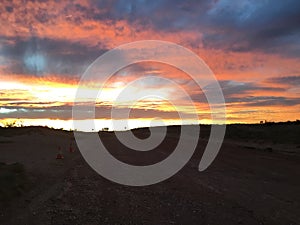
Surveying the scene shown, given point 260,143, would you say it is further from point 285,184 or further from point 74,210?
point 74,210

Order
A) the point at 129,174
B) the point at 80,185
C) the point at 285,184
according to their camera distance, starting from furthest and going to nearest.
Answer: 1. the point at 129,174
2. the point at 285,184
3. the point at 80,185

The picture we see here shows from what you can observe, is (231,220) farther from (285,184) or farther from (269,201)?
(285,184)

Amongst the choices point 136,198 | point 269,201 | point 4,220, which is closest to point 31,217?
point 4,220

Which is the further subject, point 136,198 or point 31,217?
point 136,198

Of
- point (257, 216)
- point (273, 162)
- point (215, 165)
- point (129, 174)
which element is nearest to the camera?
point (257, 216)

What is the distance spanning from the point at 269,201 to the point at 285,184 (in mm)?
3855

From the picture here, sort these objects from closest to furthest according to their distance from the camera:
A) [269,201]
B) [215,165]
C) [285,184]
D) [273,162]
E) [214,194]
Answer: [269,201] → [214,194] → [285,184] → [215,165] → [273,162]

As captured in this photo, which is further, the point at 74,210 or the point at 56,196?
the point at 56,196

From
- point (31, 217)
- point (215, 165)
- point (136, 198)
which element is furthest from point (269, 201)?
point (215, 165)

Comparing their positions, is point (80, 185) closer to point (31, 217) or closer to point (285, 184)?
point (31, 217)

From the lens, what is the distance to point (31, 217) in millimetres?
9336

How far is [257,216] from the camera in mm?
9711

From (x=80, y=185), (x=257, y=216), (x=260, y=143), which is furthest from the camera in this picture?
(x=260, y=143)

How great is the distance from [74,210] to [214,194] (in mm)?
4753
